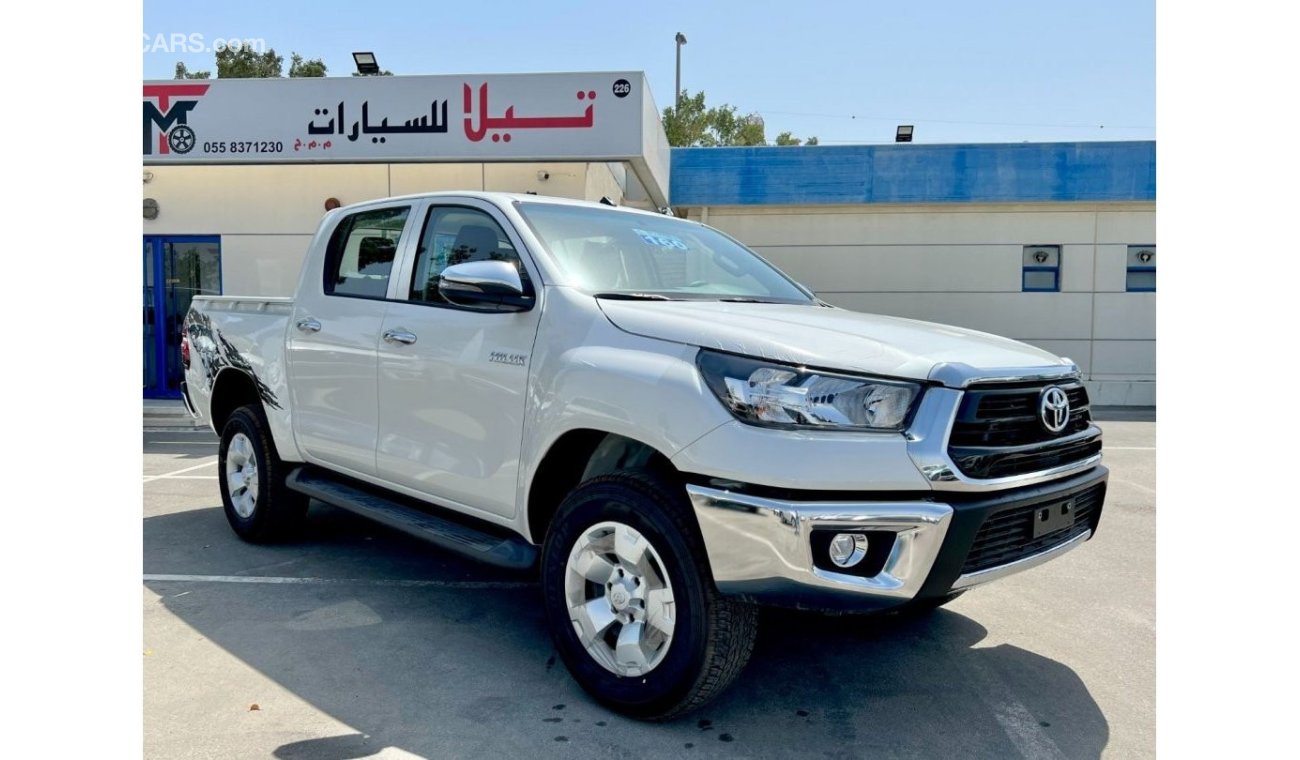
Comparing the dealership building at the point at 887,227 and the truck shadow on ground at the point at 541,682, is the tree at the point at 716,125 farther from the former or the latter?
the truck shadow on ground at the point at 541,682

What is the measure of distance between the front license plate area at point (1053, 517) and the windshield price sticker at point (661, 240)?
2082 millimetres

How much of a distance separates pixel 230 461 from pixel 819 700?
4.07 m

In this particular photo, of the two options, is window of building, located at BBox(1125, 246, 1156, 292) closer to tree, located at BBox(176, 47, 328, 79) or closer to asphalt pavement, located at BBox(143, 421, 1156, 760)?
asphalt pavement, located at BBox(143, 421, 1156, 760)

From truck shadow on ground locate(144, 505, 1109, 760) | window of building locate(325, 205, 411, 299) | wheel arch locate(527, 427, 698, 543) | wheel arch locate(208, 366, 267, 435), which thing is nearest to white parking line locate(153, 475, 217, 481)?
wheel arch locate(208, 366, 267, 435)

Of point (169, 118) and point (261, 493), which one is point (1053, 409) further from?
point (169, 118)

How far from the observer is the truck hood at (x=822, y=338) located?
284cm

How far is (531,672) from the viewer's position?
3.61 metres

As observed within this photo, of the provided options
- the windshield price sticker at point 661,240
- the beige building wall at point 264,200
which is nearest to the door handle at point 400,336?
the windshield price sticker at point 661,240

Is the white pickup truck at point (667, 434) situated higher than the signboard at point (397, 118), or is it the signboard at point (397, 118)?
the signboard at point (397, 118)

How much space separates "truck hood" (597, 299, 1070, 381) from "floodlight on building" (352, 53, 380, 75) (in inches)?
456

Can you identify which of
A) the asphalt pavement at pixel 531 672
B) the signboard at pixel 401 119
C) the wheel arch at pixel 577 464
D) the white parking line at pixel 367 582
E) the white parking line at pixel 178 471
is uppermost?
the signboard at pixel 401 119

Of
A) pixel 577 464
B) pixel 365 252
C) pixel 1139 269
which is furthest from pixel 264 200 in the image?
pixel 1139 269

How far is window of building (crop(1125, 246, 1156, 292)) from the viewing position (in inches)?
652

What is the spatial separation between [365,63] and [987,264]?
1124 centimetres
